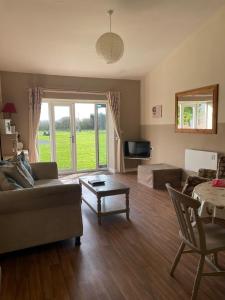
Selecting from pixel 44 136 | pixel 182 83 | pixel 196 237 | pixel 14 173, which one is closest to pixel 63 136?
pixel 44 136

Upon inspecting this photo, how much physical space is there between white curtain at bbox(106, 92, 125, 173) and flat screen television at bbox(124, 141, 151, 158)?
17 cm

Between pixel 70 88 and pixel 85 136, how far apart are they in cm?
137

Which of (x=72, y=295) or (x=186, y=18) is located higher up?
(x=186, y=18)

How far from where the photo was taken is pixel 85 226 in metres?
3.03

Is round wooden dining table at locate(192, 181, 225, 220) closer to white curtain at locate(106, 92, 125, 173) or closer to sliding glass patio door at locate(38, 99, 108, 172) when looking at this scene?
white curtain at locate(106, 92, 125, 173)

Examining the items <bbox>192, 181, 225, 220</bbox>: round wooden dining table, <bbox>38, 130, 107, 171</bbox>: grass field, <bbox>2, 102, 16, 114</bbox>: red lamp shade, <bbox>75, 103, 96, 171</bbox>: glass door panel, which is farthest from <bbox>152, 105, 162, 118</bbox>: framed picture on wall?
<bbox>192, 181, 225, 220</bbox>: round wooden dining table

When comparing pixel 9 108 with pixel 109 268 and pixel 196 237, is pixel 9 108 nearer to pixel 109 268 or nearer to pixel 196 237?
pixel 109 268

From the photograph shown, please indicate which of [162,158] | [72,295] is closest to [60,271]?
[72,295]

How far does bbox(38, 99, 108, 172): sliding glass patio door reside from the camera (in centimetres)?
591

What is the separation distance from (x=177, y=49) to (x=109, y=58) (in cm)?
242

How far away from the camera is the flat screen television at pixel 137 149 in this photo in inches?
239

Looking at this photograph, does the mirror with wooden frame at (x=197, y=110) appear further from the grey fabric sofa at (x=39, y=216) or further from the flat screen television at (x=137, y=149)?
the grey fabric sofa at (x=39, y=216)

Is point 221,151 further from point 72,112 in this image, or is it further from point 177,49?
point 72,112

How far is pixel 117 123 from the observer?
20.3ft
